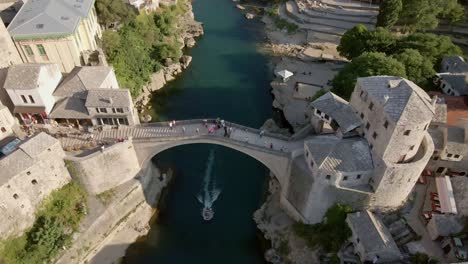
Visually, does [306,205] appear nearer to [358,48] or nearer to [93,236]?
[93,236]

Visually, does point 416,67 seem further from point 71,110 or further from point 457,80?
point 71,110

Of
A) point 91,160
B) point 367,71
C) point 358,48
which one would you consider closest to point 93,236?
point 91,160

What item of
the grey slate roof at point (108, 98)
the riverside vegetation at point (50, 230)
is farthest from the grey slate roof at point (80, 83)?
the riverside vegetation at point (50, 230)

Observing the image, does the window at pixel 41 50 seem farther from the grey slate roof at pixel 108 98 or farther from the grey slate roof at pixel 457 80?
the grey slate roof at pixel 457 80

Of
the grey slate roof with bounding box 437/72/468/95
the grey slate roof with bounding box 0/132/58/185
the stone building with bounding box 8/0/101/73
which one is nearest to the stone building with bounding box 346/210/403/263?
the grey slate roof with bounding box 437/72/468/95

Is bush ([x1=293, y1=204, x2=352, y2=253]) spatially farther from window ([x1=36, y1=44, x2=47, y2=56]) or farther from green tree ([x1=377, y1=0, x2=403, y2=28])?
green tree ([x1=377, y1=0, x2=403, y2=28])

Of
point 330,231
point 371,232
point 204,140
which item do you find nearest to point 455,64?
point 371,232
